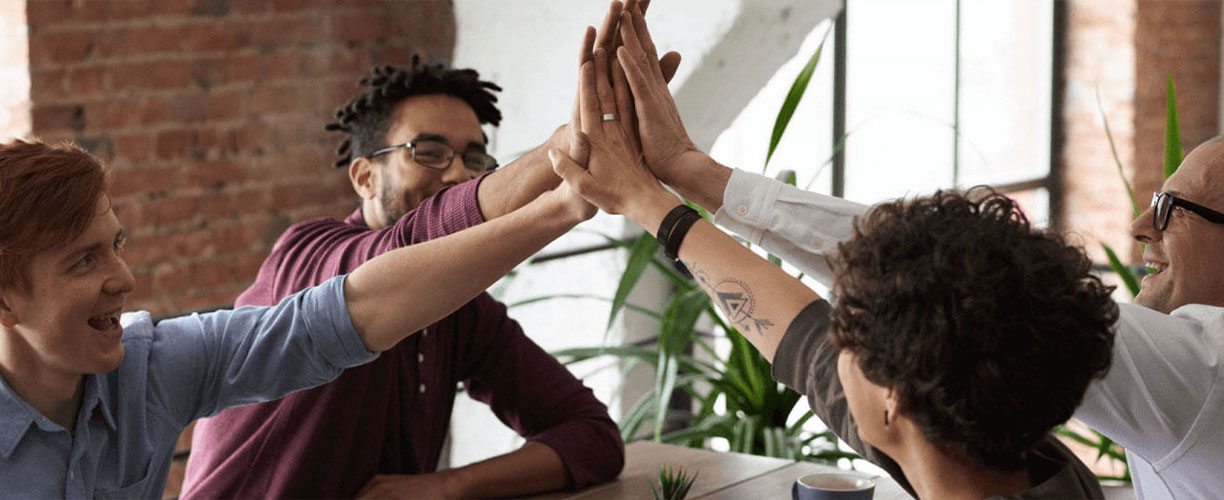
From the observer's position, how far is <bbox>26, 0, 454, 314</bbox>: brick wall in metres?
2.68

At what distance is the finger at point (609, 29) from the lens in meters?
1.83

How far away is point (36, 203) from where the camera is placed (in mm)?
1508

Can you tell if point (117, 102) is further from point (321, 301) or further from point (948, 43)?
point (948, 43)

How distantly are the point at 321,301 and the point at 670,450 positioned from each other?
0.75m

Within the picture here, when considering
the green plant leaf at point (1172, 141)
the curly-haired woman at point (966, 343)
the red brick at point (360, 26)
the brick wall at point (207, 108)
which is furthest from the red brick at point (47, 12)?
the green plant leaf at point (1172, 141)

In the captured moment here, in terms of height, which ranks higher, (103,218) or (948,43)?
(948,43)

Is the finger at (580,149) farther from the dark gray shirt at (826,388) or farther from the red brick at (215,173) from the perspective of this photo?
the red brick at (215,173)

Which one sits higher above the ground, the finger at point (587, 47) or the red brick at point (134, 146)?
the finger at point (587, 47)

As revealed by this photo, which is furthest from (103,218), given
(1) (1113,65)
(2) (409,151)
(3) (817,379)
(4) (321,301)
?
(1) (1113,65)

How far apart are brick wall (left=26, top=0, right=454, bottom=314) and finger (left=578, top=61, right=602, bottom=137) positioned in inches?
53.5

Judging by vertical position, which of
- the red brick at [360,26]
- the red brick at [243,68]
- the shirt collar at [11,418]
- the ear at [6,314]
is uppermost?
the red brick at [360,26]

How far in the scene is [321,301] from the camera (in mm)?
1721

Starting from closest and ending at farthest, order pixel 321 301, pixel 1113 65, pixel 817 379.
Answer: pixel 817 379
pixel 321 301
pixel 1113 65

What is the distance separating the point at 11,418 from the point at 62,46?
1305 mm
